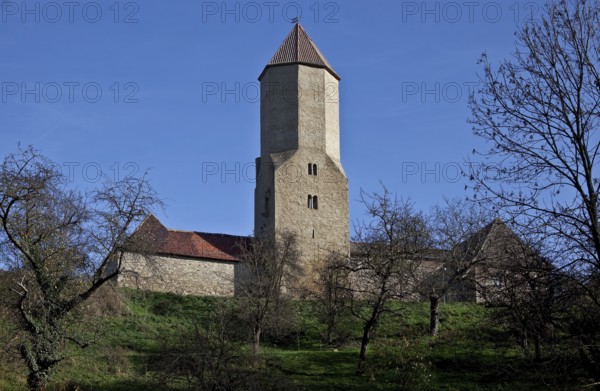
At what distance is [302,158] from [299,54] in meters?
7.49

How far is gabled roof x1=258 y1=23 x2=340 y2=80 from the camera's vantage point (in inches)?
2186

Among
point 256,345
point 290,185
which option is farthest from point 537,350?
point 290,185

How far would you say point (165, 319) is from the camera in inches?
1567

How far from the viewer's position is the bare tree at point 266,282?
111ft

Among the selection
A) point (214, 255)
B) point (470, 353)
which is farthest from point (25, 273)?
point (214, 255)

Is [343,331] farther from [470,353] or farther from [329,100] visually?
[329,100]

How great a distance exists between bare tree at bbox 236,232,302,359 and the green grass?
1.28 m

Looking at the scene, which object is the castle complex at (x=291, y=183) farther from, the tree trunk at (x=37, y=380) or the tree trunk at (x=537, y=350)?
the tree trunk at (x=537, y=350)

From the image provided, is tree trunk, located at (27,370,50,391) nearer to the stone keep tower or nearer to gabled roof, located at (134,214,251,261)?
gabled roof, located at (134,214,251,261)

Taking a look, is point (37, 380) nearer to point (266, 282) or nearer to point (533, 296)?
point (266, 282)

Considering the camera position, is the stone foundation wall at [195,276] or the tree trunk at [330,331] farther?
the stone foundation wall at [195,276]

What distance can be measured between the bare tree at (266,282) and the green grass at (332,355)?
128cm

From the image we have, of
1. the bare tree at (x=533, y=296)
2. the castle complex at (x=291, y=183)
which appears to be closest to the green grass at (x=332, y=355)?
the bare tree at (x=533, y=296)

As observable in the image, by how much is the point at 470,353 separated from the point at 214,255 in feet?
73.0
